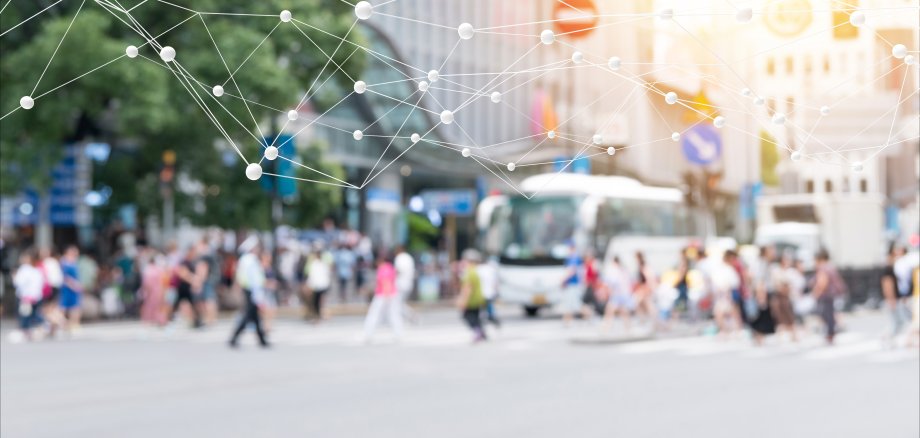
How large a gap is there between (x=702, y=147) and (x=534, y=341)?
1516cm

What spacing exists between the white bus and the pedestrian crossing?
4209 millimetres

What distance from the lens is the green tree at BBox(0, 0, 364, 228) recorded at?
2566 centimetres

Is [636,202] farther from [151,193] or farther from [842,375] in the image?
[842,375]

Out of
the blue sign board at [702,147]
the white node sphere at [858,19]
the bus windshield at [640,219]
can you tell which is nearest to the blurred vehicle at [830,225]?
the bus windshield at [640,219]

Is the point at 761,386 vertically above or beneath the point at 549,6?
beneath

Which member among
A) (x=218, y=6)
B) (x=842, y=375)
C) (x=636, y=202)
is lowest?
(x=842, y=375)

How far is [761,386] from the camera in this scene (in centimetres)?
1489

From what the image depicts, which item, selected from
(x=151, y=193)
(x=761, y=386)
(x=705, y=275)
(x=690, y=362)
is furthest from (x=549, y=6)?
(x=761, y=386)

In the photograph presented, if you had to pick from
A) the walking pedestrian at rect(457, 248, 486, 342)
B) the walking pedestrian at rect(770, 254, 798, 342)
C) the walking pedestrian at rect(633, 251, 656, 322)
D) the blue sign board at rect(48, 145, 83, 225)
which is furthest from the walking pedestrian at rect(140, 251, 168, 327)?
the walking pedestrian at rect(770, 254, 798, 342)

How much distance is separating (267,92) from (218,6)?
1939 millimetres

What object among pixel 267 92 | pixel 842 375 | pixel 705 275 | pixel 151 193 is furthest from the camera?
pixel 151 193

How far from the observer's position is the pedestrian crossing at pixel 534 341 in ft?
66.9

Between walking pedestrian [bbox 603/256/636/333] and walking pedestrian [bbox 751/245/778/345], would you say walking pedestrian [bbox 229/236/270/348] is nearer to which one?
walking pedestrian [bbox 603/256/636/333]

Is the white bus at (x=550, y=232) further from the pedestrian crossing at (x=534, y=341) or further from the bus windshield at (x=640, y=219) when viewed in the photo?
the pedestrian crossing at (x=534, y=341)
